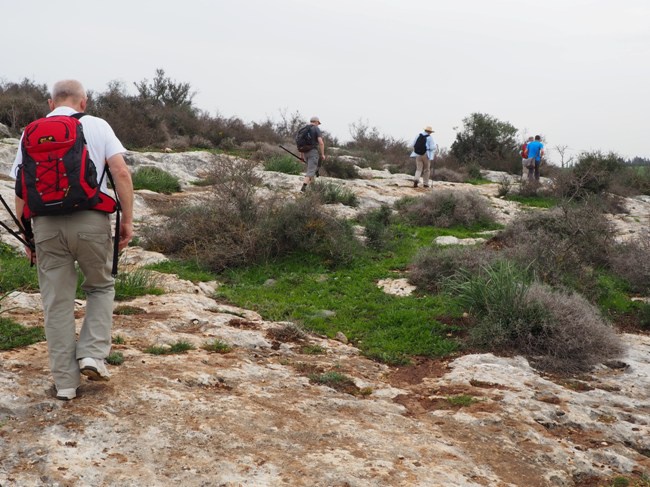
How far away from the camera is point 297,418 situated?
13.0 feet

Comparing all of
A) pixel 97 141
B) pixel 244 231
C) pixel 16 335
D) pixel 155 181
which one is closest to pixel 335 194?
pixel 155 181

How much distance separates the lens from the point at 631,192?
2006cm

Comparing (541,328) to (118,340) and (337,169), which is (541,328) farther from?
(337,169)

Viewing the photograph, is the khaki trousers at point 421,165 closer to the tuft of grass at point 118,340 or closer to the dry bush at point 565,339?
the dry bush at point 565,339

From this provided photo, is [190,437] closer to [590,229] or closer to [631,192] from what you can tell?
[590,229]

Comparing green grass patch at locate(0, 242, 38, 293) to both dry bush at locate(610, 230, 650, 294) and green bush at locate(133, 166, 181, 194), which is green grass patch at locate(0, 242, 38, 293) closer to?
green bush at locate(133, 166, 181, 194)

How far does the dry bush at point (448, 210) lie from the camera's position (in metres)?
13.2

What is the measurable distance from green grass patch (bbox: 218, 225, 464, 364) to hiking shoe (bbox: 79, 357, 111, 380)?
2973mm

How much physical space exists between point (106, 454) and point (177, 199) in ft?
33.1

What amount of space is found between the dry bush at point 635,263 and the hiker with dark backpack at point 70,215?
8.08 meters

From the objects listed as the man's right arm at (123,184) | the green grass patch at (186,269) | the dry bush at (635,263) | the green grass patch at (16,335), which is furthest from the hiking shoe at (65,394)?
the dry bush at (635,263)

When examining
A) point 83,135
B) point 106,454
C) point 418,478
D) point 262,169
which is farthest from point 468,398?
point 262,169

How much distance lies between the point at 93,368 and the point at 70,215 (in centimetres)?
97

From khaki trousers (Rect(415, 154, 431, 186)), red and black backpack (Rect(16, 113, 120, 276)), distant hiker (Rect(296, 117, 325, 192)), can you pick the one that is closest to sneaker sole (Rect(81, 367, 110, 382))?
red and black backpack (Rect(16, 113, 120, 276))
